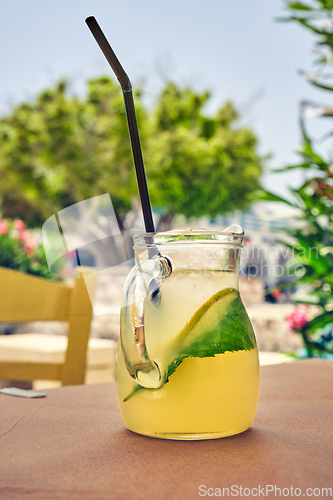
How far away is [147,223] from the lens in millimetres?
314

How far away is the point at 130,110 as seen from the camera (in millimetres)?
287

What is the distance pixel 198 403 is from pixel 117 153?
9.25m

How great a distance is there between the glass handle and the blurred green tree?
844 cm

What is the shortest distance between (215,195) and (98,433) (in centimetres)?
1098

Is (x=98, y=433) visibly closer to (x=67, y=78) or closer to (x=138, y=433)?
(x=138, y=433)

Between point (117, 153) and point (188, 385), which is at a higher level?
point (117, 153)

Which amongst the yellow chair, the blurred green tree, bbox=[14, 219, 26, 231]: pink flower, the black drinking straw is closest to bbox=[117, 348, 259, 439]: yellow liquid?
the black drinking straw

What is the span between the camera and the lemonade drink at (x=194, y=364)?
258 millimetres

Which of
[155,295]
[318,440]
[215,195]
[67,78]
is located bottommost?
[215,195]

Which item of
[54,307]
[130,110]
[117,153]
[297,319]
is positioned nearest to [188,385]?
[130,110]

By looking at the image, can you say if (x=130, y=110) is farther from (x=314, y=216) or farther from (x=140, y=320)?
(x=314, y=216)

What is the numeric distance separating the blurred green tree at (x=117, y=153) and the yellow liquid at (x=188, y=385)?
843 centimetres

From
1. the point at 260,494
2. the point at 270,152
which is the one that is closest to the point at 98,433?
the point at 260,494

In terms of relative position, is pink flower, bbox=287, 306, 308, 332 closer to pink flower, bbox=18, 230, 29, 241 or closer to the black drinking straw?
pink flower, bbox=18, 230, 29, 241
